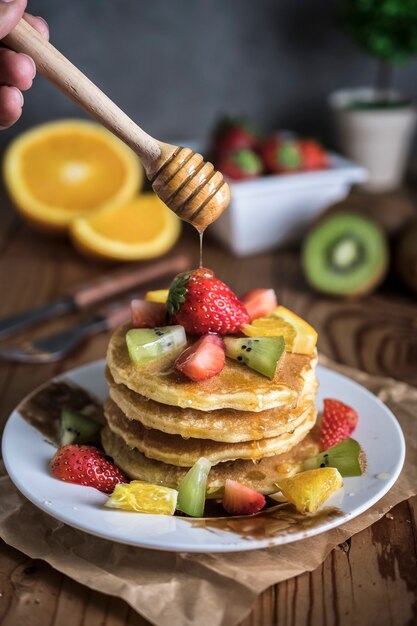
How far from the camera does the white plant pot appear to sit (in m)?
3.85

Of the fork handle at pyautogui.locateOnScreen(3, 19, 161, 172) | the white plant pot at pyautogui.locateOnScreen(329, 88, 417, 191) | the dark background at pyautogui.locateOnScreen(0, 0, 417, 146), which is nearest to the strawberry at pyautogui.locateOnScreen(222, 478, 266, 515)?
the fork handle at pyautogui.locateOnScreen(3, 19, 161, 172)

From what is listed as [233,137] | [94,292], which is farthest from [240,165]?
[94,292]

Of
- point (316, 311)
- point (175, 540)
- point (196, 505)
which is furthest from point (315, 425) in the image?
point (316, 311)

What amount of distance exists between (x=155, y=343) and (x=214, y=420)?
0.23m

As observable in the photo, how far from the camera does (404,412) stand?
7.28 feet

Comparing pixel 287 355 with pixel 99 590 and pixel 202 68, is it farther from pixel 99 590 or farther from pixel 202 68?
pixel 202 68

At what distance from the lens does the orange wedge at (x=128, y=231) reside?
3311mm

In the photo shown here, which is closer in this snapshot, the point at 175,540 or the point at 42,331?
the point at 175,540

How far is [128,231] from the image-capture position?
135 inches

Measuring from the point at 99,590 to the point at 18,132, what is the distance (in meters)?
3.21

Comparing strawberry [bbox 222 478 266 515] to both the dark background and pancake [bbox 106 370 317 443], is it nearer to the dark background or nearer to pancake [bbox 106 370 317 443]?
pancake [bbox 106 370 317 443]

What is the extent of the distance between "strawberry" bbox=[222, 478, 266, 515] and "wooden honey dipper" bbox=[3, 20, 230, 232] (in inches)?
23.5

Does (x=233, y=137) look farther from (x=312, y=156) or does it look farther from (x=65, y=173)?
(x=65, y=173)

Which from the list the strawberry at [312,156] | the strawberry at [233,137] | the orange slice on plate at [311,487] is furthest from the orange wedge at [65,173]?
the orange slice on plate at [311,487]
